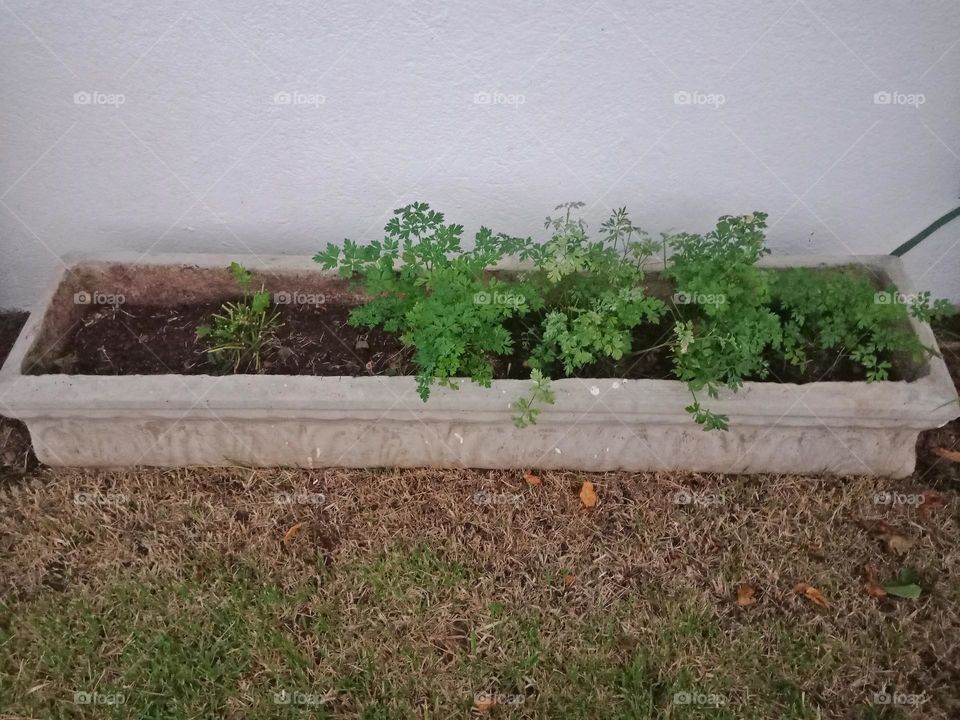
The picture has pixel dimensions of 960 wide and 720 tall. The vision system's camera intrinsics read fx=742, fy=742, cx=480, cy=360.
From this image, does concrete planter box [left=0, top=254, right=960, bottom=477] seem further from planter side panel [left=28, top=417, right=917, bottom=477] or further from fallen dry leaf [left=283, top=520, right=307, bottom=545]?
fallen dry leaf [left=283, top=520, right=307, bottom=545]

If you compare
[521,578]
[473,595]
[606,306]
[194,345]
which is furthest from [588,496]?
[194,345]

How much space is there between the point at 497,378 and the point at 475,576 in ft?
2.22

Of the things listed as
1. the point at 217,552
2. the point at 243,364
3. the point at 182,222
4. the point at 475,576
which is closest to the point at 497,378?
the point at 475,576

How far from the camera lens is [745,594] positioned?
247 cm

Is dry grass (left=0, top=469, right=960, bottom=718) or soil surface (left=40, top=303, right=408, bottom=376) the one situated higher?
soil surface (left=40, top=303, right=408, bottom=376)

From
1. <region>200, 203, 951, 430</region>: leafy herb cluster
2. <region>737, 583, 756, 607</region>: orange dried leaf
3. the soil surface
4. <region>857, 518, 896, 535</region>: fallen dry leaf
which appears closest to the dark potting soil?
the soil surface

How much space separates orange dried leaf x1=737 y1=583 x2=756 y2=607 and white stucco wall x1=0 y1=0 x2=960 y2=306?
1354mm

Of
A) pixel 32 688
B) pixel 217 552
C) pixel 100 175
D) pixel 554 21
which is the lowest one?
pixel 32 688

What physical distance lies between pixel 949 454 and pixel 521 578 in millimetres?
1713

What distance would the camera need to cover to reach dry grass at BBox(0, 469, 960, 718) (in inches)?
90.2

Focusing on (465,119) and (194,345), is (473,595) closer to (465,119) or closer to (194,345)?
(194,345)

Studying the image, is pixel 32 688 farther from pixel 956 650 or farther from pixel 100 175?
pixel 956 650

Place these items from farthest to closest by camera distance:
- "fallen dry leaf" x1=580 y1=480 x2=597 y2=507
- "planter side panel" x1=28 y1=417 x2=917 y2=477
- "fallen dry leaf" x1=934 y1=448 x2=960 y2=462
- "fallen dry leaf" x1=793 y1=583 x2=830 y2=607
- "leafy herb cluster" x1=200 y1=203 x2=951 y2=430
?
"fallen dry leaf" x1=934 y1=448 x2=960 y2=462 → "fallen dry leaf" x1=580 y1=480 x2=597 y2=507 → "planter side panel" x1=28 y1=417 x2=917 y2=477 → "fallen dry leaf" x1=793 y1=583 x2=830 y2=607 → "leafy herb cluster" x1=200 y1=203 x2=951 y2=430

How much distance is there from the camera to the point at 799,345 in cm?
268
